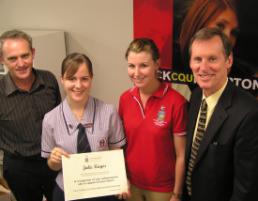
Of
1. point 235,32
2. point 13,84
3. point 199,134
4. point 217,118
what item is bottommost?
point 199,134

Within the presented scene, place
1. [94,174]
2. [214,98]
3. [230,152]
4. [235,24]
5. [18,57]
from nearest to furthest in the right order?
1. [230,152]
2. [214,98]
3. [94,174]
4. [18,57]
5. [235,24]

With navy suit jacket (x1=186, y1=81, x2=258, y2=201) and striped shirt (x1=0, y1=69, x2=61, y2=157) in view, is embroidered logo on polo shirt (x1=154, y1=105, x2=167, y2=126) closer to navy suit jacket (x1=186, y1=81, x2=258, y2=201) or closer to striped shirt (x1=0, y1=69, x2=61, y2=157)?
navy suit jacket (x1=186, y1=81, x2=258, y2=201)

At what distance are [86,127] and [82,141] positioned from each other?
8 cm

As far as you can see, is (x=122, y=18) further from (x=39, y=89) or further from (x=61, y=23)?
(x=39, y=89)

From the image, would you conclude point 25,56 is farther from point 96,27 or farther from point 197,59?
point 96,27

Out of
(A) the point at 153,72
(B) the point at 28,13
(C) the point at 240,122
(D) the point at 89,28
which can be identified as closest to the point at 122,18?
(D) the point at 89,28

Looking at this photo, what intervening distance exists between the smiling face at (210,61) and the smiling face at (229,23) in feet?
3.04

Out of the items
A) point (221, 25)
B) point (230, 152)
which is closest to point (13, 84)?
point (230, 152)

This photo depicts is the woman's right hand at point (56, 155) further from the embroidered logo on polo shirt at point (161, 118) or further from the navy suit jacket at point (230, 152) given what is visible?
the navy suit jacket at point (230, 152)

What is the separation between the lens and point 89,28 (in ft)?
10.3

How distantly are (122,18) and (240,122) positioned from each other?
179 centimetres

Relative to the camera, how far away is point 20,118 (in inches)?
77.4

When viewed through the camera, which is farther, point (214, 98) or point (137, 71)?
point (137, 71)

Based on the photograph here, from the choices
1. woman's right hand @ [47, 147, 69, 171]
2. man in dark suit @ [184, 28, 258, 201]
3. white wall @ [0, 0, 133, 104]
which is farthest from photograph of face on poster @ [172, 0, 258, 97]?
woman's right hand @ [47, 147, 69, 171]
